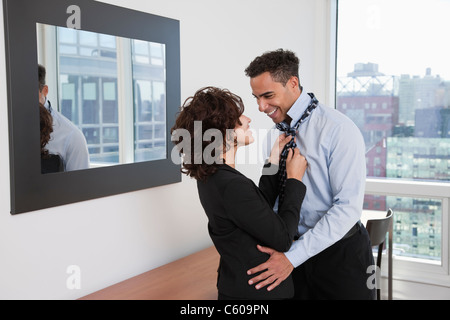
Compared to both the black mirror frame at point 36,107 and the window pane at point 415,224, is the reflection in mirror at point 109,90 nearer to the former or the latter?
the black mirror frame at point 36,107

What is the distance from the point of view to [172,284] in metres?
2.01

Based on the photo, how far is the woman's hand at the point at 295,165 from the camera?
1.49 metres

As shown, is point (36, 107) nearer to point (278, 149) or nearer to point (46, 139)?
point (46, 139)

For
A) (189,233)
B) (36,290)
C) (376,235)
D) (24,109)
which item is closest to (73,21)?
(24,109)

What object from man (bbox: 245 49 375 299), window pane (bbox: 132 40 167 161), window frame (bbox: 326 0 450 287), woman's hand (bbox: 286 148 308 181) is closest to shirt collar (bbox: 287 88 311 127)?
man (bbox: 245 49 375 299)

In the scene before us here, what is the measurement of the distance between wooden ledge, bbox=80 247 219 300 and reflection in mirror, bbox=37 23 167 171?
54 cm

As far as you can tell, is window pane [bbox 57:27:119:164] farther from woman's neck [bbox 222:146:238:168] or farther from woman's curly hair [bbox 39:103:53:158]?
woman's neck [bbox 222:146:238:168]

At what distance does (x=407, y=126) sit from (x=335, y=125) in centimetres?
222


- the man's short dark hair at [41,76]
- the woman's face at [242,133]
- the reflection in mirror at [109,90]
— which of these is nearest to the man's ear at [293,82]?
the woman's face at [242,133]

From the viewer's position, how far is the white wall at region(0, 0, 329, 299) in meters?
1.59

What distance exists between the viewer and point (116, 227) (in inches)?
78.5

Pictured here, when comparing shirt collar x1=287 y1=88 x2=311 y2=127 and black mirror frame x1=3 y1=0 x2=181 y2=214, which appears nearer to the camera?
black mirror frame x1=3 y1=0 x2=181 y2=214

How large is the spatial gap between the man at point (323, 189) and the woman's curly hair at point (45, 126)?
75cm

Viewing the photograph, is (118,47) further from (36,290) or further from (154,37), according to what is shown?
(36,290)
